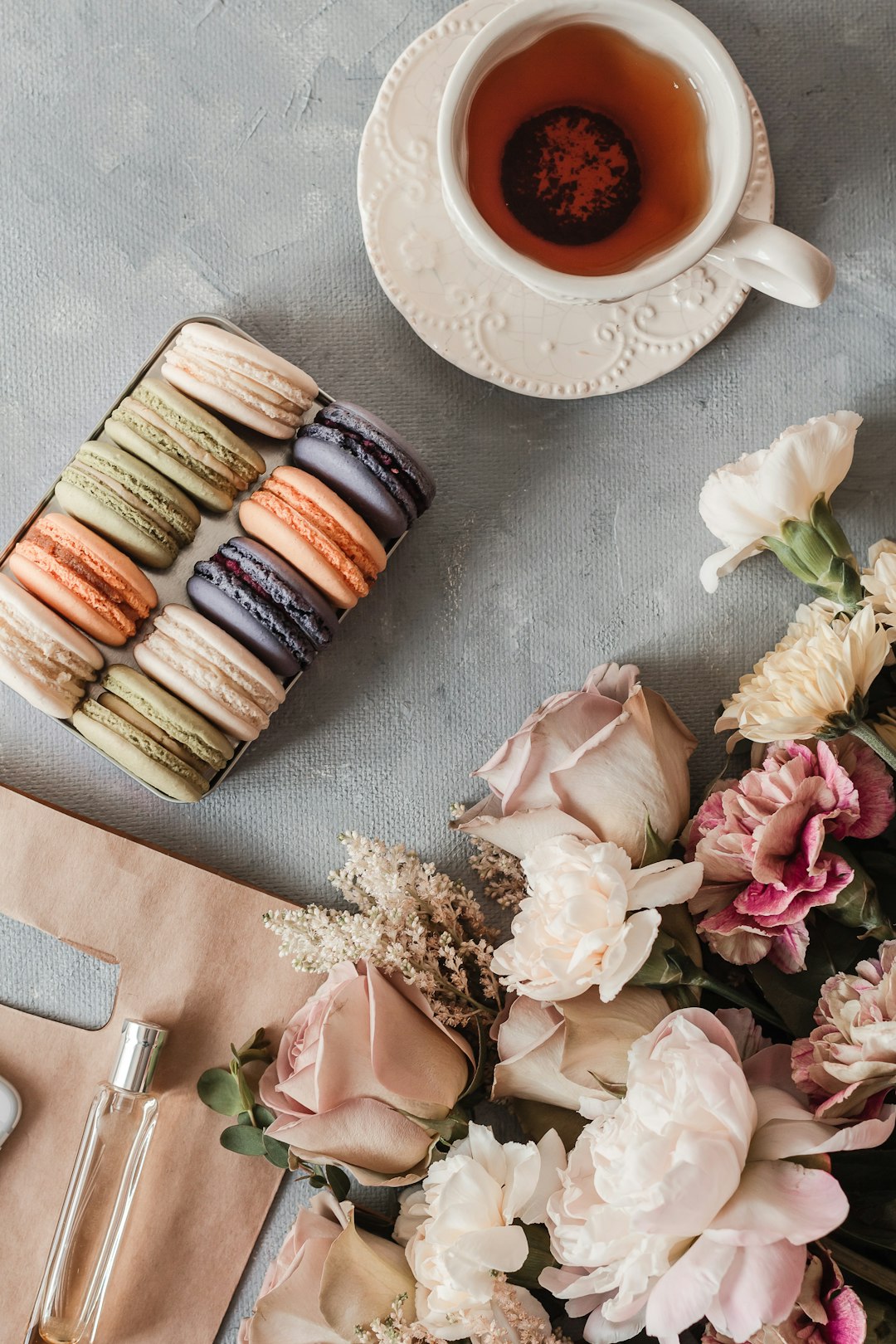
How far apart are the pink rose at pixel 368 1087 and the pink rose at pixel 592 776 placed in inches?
4.9

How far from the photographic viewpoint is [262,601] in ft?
2.21

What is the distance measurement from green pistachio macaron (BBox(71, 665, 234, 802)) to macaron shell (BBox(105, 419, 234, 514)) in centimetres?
13

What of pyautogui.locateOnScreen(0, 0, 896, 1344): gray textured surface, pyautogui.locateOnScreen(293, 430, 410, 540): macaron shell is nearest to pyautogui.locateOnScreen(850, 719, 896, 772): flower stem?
pyautogui.locateOnScreen(0, 0, 896, 1344): gray textured surface

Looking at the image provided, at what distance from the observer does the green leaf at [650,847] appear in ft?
1.80

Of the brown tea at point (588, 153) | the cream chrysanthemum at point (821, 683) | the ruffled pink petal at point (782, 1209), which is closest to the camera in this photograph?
the ruffled pink petal at point (782, 1209)

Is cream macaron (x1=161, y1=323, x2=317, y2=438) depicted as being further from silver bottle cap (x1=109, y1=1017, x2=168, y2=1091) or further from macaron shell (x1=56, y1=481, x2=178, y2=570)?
silver bottle cap (x1=109, y1=1017, x2=168, y2=1091)

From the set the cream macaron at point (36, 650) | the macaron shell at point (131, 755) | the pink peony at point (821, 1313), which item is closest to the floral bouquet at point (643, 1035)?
the pink peony at point (821, 1313)

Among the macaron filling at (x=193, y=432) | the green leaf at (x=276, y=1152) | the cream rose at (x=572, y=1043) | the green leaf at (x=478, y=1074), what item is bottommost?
the green leaf at (x=276, y=1152)

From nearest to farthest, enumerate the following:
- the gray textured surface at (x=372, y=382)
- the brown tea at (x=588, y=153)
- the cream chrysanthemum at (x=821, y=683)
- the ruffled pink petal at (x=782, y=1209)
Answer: the ruffled pink petal at (x=782, y=1209) < the cream chrysanthemum at (x=821, y=683) < the brown tea at (x=588, y=153) < the gray textured surface at (x=372, y=382)

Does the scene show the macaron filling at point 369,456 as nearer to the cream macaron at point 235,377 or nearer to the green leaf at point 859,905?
the cream macaron at point 235,377

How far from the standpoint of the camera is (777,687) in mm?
537

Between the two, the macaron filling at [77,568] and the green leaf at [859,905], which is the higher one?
the macaron filling at [77,568]

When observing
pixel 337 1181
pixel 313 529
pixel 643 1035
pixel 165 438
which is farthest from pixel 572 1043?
pixel 165 438

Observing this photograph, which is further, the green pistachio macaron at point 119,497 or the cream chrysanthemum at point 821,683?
the green pistachio macaron at point 119,497
